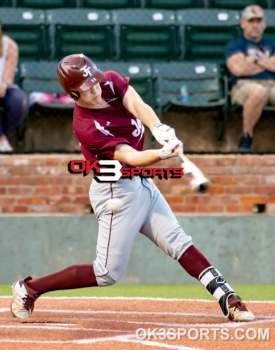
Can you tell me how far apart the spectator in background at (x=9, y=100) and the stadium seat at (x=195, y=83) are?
154cm

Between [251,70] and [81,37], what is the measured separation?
7.32ft

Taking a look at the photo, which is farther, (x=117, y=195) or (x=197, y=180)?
(x=117, y=195)

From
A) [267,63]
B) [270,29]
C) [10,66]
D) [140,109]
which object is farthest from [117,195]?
[270,29]

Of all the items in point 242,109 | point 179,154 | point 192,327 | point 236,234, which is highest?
point 179,154

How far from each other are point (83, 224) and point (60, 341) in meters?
2.97

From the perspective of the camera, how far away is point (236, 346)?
3398mm

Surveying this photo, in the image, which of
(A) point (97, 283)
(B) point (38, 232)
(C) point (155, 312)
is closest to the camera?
(A) point (97, 283)

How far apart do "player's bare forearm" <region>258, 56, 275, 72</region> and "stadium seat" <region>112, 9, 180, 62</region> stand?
1533mm

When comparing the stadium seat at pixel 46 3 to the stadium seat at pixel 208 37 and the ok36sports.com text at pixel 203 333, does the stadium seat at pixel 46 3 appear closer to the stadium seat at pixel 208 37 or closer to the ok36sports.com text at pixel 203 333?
the stadium seat at pixel 208 37

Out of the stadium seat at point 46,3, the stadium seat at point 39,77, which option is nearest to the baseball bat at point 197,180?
the stadium seat at point 39,77

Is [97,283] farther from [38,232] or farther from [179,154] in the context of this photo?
[38,232]

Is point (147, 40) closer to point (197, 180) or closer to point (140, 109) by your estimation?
point (140, 109)

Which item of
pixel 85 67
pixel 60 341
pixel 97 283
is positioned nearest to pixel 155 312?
pixel 97 283

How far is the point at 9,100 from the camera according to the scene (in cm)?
681
